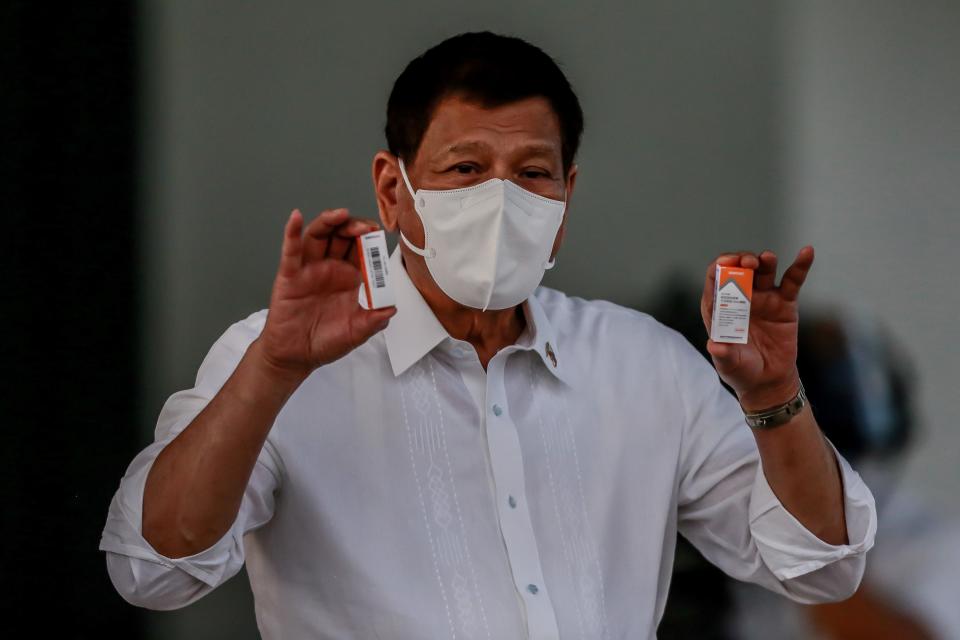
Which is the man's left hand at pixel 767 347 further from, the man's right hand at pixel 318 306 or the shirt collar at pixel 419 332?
the man's right hand at pixel 318 306

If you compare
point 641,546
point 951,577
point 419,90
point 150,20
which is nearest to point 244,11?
point 150,20

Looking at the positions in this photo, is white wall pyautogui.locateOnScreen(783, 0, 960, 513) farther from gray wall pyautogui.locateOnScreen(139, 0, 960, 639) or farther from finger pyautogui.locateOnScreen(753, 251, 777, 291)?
finger pyautogui.locateOnScreen(753, 251, 777, 291)

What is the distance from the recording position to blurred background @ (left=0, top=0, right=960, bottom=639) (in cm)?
265

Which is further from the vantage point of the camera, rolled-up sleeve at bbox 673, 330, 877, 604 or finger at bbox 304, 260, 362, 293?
rolled-up sleeve at bbox 673, 330, 877, 604

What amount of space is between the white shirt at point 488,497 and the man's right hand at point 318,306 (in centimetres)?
27

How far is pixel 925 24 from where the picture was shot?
3.41 meters

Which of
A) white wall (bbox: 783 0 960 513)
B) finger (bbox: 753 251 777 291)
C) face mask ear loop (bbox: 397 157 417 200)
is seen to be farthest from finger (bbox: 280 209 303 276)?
white wall (bbox: 783 0 960 513)

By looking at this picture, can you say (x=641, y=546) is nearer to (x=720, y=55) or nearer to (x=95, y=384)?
(x=95, y=384)

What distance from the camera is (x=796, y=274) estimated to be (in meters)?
1.92

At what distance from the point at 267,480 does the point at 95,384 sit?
0.90 meters

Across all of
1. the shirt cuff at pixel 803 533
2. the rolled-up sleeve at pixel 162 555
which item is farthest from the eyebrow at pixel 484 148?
the shirt cuff at pixel 803 533

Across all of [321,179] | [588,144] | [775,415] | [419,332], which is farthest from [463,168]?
[588,144]

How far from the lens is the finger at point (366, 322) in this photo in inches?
68.0

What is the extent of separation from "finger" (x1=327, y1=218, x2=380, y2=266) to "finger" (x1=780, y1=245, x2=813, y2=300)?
2.08ft
